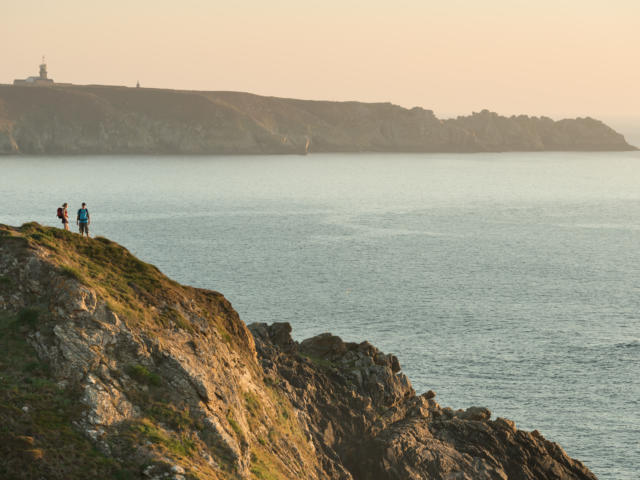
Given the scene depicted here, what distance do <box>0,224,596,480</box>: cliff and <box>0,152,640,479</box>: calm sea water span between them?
14.5 meters

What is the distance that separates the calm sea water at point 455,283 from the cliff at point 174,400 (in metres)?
14.5

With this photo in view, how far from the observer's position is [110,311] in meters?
26.2

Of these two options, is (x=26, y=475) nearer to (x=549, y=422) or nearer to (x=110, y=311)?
(x=110, y=311)

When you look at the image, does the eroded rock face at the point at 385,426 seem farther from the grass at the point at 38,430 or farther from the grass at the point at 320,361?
the grass at the point at 38,430

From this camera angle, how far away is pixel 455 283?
94312 mm

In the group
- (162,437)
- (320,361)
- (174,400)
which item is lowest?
(320,361)

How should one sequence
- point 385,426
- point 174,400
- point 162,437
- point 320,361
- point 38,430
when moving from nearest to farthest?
1. point 38,430
2. point 162,437
3. point 174,400
4. point 385,426
5. point 320,361

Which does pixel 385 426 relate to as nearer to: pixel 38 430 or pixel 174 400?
pixel 174 400

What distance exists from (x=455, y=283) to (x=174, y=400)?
72.3 meters

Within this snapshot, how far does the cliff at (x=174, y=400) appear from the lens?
22422 mm

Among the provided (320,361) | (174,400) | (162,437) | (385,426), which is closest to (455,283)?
(320,361)

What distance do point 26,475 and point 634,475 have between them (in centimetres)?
3551

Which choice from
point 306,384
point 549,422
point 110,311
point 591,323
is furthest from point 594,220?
point 110,311

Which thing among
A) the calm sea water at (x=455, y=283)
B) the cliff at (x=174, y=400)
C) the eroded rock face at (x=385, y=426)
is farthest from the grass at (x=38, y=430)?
the calm sea water at (x=455, y=283)
